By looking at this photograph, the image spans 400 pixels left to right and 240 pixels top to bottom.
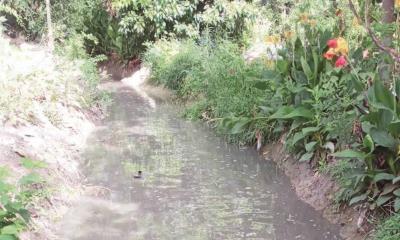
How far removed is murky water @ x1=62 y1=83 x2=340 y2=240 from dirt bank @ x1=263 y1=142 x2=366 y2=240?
0.10 m

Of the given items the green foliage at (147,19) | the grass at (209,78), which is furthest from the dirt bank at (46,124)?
the green foliage at (147,19)

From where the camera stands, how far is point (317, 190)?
5.89m

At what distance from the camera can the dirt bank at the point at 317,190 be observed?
5016mm

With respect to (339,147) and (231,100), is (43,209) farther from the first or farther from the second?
(231,100)

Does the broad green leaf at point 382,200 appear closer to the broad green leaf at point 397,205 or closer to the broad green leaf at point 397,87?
the broad green leaf at point 397,205

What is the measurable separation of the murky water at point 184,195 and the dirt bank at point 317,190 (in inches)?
3.8

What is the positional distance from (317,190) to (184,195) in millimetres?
1470

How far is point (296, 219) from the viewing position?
5.48 meters

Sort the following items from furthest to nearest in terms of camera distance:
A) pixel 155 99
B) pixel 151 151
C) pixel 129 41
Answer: pixel 129 41 → pixel 155 99 → pixel 151 151

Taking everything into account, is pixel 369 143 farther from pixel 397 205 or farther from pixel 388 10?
pixel 388 10

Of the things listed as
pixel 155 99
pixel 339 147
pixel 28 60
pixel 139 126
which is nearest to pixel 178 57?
pixel 155 99

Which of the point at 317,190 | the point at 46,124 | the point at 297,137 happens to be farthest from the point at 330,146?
the point at 46,124

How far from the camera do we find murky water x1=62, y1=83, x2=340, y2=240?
5184mm

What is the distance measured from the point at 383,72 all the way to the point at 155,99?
778cm
